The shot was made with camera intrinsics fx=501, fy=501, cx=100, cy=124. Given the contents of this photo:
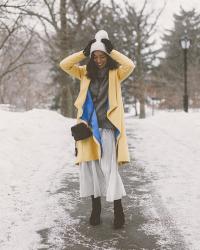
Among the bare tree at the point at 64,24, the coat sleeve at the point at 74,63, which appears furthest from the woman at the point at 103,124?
the bare tree at the point at 64,24

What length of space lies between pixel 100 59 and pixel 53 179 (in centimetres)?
343

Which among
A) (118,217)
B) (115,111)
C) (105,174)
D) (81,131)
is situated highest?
(115,111)

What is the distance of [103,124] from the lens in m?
5.14

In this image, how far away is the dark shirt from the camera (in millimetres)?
5140

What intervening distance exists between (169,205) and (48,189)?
1.97 m

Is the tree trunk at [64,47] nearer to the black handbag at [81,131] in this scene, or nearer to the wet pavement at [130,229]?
the wet pavement at [130,229]

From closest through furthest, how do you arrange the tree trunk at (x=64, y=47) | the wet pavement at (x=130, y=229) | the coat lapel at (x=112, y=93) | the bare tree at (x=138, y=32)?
the wet pavement at (x=130, y=229) → the coat lapel at (x=112, y=93) → the tree trunk at (x=64, y=47) → the bare tree at (x=138, y=32)

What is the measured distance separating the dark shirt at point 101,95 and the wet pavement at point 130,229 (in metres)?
1.07

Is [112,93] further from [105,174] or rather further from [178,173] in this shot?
[178,173]

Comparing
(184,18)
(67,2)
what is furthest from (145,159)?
(184,18)

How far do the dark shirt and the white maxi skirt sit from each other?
0.27 ft

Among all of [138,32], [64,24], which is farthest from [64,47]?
[138,32]

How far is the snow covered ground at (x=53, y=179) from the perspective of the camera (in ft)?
16.7

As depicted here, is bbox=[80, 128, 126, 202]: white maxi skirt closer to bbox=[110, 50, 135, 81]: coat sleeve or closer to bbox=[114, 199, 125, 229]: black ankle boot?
bbox=[114, 199, 125, 229]: black ankle boot
